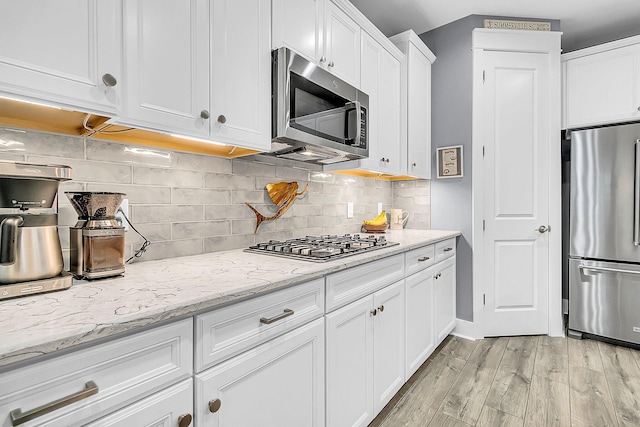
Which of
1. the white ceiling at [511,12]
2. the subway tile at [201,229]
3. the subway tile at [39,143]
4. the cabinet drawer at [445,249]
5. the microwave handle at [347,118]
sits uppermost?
the white ceiling at [511,12]

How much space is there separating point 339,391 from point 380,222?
1.46 metres

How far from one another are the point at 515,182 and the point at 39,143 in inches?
125

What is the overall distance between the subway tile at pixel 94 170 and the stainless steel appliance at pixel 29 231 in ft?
0.82

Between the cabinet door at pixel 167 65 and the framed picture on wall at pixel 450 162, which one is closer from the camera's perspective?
the cabinet door at pixel 167 65

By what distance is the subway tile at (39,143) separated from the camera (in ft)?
3.42

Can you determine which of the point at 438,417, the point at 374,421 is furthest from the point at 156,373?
the point at 438,417

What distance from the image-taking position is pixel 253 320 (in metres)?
1.01

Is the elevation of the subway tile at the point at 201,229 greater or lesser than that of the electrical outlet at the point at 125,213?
lesser

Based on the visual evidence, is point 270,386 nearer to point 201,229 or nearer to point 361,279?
point 361,279

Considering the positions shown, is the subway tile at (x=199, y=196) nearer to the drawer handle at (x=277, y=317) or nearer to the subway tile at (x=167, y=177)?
the subway tile at (x=167, y=177)

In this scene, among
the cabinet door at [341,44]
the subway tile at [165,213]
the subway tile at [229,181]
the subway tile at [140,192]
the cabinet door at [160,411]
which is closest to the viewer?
the cabinet door at [160,411]

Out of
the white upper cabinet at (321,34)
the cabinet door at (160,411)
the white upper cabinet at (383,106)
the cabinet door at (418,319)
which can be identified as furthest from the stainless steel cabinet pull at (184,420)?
the white upper cabinet at (383,106)

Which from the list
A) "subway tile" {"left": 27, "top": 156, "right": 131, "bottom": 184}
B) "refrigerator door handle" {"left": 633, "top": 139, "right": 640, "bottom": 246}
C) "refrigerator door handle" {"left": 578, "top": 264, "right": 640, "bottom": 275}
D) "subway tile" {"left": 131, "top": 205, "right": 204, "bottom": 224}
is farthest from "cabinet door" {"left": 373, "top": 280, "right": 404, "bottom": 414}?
"refrigerator door handle" {"left": 633, "top": 139, "right": 640, "bottom": 246}

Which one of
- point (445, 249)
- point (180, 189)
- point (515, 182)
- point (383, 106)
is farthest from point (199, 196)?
point (515, 182)
